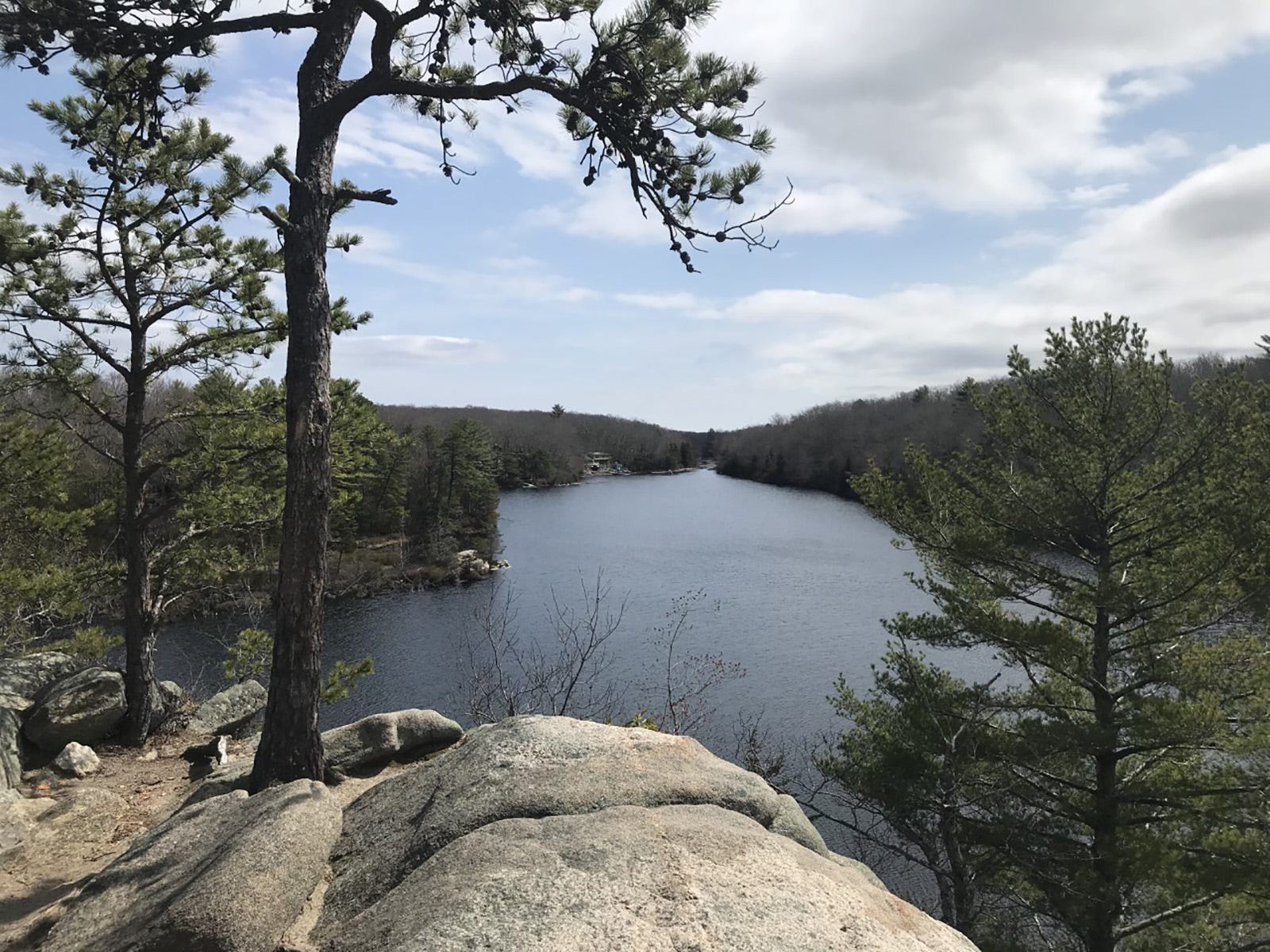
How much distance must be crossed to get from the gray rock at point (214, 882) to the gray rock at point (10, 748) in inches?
182

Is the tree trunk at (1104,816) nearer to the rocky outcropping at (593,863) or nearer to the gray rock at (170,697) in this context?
the rocky outcropping at (593,863)

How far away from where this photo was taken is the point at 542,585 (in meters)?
32.9

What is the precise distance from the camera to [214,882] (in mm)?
3115

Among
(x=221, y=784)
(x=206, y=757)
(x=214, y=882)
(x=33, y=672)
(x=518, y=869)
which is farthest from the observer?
(x=33, y=672)

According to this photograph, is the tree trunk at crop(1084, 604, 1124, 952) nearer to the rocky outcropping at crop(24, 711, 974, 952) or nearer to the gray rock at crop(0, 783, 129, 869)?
the rocky outcropping at crop(24, 711, 974, 952)

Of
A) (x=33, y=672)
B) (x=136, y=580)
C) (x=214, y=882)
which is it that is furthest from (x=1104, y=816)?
(x=33, y=672)

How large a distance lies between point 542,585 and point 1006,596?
2463 centimetres

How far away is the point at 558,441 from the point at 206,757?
108546 mm

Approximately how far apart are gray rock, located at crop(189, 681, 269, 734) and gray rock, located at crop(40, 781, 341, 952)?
6.68 meters

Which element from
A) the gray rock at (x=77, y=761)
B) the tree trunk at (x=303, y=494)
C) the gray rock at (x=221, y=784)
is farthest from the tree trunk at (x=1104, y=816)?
the gray rock at (x=77, y=761)

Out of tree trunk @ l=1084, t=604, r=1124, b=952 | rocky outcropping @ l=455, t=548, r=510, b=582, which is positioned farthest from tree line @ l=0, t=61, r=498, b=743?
rocky outcropping @ l=455, t=548, r=510, b=582

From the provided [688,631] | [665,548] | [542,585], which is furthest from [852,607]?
[665,548]

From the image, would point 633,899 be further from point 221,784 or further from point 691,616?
point 691,616

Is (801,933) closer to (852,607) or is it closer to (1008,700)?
(1008,700)
